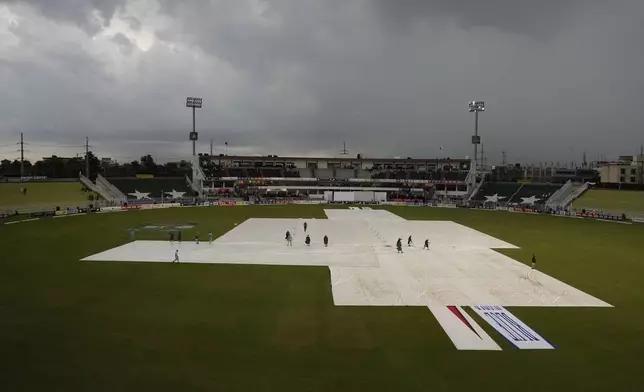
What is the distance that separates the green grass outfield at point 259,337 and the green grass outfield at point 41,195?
45.6 metres

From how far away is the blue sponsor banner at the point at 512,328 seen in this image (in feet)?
52.9

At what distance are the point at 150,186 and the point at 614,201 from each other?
89921mm

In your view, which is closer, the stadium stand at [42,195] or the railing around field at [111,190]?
the stadium stand at [42,195]

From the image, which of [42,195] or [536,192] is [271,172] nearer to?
[42,195]

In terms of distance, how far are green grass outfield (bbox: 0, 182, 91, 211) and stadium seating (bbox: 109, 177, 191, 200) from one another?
10.3m

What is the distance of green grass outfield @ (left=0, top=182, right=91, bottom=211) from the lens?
219 feet

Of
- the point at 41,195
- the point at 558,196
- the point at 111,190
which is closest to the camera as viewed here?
the point at 41,195

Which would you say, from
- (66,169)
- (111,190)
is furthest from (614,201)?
(66,169)

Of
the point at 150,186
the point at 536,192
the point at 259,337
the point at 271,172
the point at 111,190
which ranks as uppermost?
the point at 271,172

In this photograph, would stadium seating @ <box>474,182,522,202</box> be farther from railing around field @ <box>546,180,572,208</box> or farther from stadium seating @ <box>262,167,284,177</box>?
stadium seating @ <box>262,167,284,177</box>

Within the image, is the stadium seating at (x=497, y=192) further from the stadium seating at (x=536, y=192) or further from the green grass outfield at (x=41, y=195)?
the green grass outfield at (x=41, y=195)

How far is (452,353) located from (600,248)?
102 ft

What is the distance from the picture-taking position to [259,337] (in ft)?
54.1

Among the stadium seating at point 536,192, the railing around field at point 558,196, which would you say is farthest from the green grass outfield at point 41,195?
the railing around field at point 558,196
